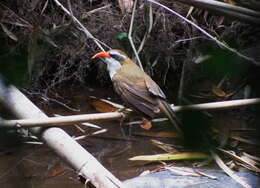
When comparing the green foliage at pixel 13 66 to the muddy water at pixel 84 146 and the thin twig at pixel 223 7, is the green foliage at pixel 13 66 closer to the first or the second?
the thin twig at pixel 223 7

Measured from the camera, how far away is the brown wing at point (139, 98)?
9.61 feet

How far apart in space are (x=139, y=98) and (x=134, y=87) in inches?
7.7

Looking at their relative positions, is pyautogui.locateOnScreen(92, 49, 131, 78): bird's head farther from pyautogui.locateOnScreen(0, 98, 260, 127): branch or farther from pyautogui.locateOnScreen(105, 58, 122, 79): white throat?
pyautogui.locateOnScreen(0, 98, 260, 127): branch

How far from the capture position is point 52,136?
1807 millimetres

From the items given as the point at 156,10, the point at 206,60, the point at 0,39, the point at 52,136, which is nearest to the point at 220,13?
the point at 206,60

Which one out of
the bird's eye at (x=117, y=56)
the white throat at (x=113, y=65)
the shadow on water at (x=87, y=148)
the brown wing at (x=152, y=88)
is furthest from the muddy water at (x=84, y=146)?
the brown wing at (x=152, y=88)

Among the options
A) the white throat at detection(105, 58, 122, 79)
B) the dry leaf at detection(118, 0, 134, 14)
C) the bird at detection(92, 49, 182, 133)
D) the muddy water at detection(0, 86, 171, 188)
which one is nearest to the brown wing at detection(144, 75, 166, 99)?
the bird at detection(92, 49, 182, 133)

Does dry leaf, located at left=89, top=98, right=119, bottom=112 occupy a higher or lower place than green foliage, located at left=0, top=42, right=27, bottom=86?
lower

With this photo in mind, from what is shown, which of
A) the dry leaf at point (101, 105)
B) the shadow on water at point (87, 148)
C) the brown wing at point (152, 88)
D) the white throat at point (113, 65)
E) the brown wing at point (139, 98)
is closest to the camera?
the brown wing at point (139, 98)

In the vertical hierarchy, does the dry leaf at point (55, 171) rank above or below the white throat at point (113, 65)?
below

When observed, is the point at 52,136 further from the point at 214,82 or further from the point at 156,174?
the point at 156,174

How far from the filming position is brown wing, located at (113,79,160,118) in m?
2.93

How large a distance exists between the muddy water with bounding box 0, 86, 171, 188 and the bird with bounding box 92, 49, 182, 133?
93 centimetres

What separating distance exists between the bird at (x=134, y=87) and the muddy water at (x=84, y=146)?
0.93 m
